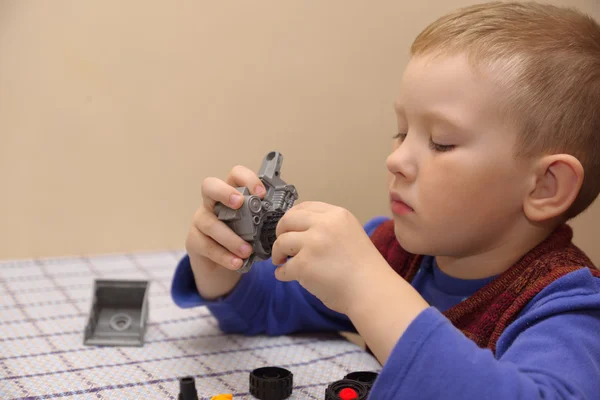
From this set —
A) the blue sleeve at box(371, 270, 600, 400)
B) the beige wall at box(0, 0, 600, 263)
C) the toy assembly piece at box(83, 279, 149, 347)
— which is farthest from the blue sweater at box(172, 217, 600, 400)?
the beige wall at box(0, 0, 600, 263)

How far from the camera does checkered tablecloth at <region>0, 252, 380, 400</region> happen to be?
2.37 feet

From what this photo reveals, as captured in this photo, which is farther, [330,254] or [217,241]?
[217,241]

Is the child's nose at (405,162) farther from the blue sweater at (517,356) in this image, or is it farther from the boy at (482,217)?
the blue sweater at (517,356)

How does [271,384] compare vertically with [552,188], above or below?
below

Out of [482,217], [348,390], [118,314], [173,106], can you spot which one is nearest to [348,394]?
[348,390]

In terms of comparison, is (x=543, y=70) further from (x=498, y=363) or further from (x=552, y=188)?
(x=498, y=363)

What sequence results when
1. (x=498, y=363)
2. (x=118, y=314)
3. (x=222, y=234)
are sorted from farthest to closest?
(x=118, y=314) < (x=222, y=234) < (x=498, y=363)

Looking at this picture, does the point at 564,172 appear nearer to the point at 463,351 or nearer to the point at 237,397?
the point at 463,351

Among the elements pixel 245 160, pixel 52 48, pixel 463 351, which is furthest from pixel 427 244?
pixel 52 48

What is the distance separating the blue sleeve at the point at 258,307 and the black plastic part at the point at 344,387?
8.4 inches

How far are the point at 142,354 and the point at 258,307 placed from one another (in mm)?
158

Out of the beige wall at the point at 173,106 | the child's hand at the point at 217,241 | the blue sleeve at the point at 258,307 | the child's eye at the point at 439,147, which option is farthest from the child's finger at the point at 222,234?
the beige wall at the point at 173,106

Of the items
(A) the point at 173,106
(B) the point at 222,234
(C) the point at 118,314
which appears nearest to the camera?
(B) the point at 222,234

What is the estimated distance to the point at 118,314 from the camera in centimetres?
90
